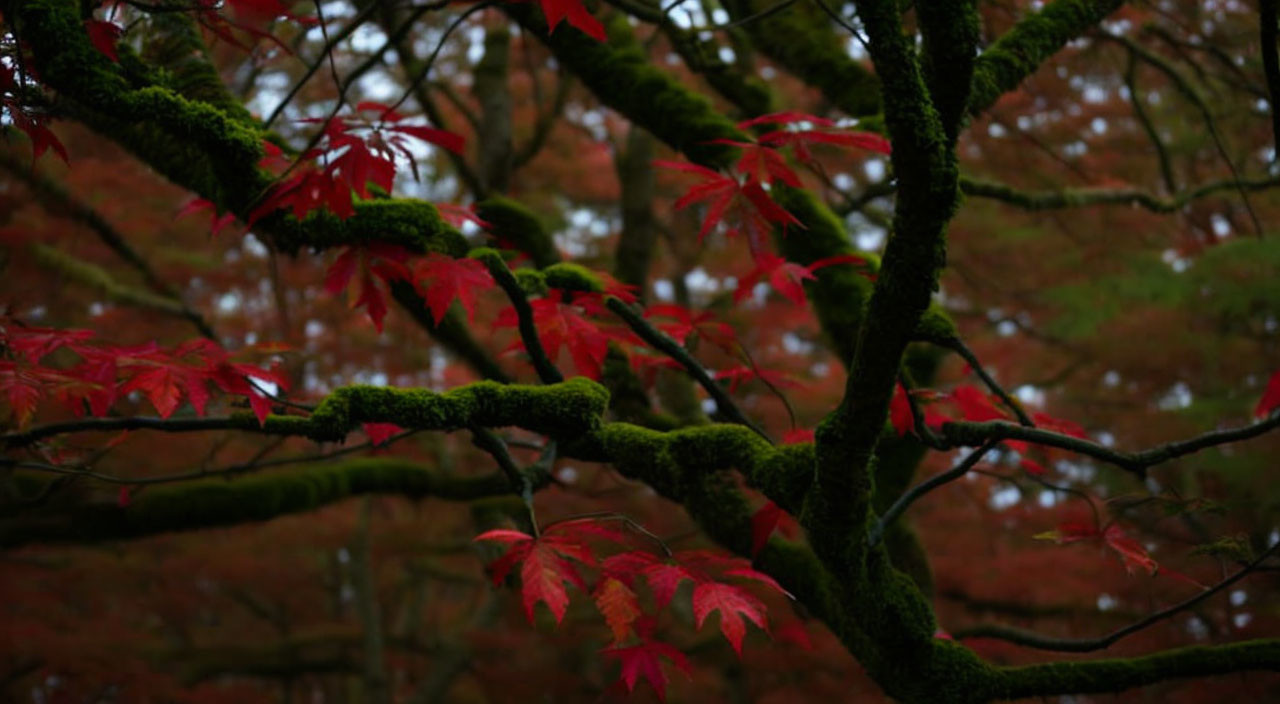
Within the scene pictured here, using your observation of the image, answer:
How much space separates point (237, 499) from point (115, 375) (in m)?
1.19

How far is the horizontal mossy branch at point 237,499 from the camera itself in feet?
8.81

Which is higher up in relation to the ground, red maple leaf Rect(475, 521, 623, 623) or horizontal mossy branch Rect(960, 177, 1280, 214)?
horizontal mossy branch Rect(960, 177, 1280, 214)

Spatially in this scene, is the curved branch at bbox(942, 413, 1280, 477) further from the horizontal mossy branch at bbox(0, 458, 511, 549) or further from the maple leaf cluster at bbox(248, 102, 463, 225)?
the horizontal mossy branch at bbox(0, 458, 511, 549)

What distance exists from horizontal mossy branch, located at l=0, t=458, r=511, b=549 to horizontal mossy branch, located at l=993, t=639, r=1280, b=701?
1.73m

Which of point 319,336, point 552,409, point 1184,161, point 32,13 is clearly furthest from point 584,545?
point 1184,161

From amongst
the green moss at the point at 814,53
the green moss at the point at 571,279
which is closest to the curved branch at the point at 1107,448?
the green moss at the point at 571,279

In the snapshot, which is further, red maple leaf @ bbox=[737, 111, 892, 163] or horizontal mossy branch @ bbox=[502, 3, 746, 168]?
horizontal mossy branch @ bbox=[502, 3, 746, 168]

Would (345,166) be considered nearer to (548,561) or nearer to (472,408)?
(472,408)

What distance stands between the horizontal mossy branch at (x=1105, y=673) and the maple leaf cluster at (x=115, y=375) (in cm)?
137

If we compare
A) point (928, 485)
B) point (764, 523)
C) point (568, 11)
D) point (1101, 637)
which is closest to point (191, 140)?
point (568, 11)

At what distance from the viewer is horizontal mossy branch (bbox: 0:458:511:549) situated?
269cm

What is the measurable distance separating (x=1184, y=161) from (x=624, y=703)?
4.66 metres

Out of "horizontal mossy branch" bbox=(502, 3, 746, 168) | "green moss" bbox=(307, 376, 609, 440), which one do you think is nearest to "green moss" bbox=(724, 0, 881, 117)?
"horizontal mossy branch" bbox=(502, 3, 746, 168)

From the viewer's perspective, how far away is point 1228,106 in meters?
4.45
